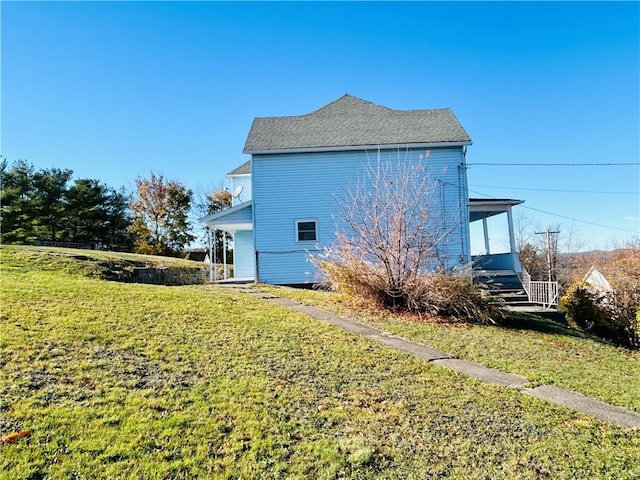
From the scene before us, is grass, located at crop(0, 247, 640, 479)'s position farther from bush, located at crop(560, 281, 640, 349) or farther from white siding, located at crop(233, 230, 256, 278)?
white siding, located at crop(233, 230, 256, 278)

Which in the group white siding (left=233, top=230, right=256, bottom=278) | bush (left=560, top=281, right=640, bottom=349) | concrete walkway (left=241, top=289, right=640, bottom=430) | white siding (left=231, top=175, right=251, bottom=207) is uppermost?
white siding (left=231, top=175, right=251, bottom=207)

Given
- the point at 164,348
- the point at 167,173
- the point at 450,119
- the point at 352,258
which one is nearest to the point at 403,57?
the point at 450,119

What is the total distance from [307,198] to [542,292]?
385 inches

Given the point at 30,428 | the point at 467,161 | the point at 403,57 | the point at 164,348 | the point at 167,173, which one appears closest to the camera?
the point at 30,428

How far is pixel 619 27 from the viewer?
42.4 ft

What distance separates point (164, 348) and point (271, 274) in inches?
396

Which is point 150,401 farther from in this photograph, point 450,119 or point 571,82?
point 571,82

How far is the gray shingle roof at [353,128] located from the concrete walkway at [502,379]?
366 inches

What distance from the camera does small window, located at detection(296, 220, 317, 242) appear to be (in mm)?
14977

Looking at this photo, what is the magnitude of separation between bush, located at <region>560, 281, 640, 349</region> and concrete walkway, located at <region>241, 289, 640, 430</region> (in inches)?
354

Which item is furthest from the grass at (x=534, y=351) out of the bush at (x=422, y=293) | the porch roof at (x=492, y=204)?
the porch roof at (x=492, y=204)

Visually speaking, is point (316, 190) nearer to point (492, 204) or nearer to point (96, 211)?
point (492, 204)

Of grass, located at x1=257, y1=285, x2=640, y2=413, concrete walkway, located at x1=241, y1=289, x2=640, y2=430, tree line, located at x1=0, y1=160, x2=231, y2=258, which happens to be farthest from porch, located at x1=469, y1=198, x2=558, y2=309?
tree line, located at x1=0, y1=160, x2=231, y2=258

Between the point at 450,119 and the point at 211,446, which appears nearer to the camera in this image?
the point at 211,446
